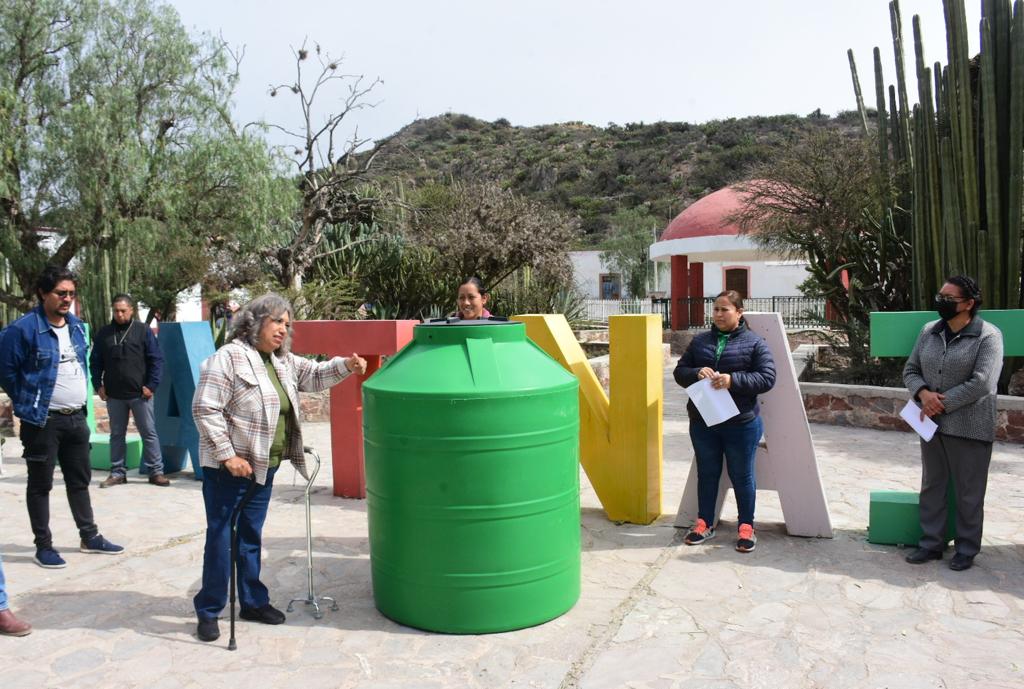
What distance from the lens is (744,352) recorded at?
16.9 feet

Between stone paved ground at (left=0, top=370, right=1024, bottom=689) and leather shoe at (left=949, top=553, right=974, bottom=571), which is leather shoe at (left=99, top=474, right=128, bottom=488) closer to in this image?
stone paved ground at (left=0, top=370, right=1024, bottom=689)

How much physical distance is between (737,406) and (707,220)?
1791cm

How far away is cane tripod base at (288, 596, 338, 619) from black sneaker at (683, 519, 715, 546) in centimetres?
231

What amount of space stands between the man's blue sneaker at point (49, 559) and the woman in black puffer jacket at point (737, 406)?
13.0 ft

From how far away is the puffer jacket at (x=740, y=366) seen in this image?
5062mm

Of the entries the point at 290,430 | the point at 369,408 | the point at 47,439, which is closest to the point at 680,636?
the point at 369,408

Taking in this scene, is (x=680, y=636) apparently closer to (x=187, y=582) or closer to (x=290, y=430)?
(x=290, y=430)

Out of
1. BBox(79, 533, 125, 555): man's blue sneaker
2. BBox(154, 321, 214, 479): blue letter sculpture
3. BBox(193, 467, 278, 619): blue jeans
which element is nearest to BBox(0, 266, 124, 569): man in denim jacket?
BBox(79, 533, 125, 555): man's blue sneaker

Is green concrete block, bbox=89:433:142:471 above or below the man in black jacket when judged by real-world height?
below

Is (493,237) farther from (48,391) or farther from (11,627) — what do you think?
(11,627)

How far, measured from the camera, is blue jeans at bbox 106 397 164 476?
7.36m

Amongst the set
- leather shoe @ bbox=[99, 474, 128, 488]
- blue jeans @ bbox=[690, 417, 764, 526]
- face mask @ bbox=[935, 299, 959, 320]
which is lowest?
leather shoe @ bbox=[99, 474, 128, 488]

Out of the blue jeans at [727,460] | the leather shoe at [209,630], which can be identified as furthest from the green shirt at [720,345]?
the leather shoe at [209,630]

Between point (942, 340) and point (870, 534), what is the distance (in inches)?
54.5
